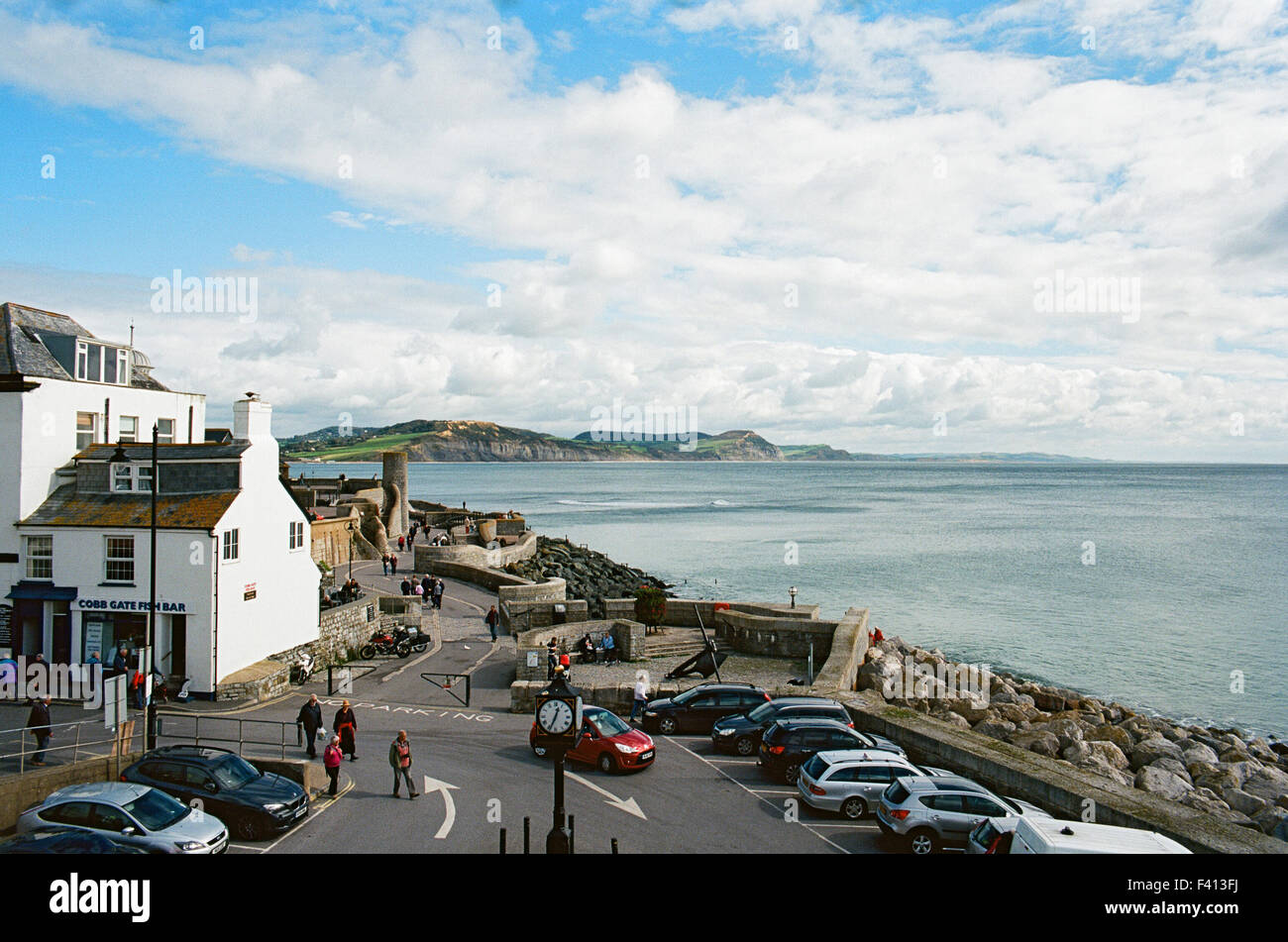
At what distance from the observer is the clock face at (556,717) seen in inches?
454

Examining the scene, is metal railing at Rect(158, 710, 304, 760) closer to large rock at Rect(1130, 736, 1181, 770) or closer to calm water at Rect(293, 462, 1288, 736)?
large rock at Rect(1130, 736, 1181, 770)

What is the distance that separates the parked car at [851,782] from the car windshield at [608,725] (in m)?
4.24

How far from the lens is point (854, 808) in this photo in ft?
47.8

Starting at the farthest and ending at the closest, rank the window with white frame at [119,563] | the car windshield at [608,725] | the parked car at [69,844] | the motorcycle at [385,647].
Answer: the motorcycle at [385,647], the window with white frame at [119,563], the car windshield at [608,725], the parked car at [69,844]

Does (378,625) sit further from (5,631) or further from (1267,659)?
(1267,659)

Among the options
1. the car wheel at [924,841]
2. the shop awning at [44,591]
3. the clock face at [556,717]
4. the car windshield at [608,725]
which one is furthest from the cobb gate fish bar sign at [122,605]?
the car wheel at [924,841]

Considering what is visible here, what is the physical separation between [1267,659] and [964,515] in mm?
87786

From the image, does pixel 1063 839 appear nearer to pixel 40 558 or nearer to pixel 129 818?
pixel 129 818

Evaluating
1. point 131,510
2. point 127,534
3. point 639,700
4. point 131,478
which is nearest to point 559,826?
point 639,700

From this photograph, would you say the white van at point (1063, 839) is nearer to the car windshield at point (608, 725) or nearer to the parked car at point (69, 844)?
the car windshield at point (608, 725)

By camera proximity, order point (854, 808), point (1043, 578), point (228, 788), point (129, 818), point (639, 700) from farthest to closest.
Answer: point (1043, 578) → point (639, 700) → point (854, 808) → point (228, 788) → point (129, 818)

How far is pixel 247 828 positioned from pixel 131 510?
13.9m

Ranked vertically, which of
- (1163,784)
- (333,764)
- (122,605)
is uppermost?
(122,605)
